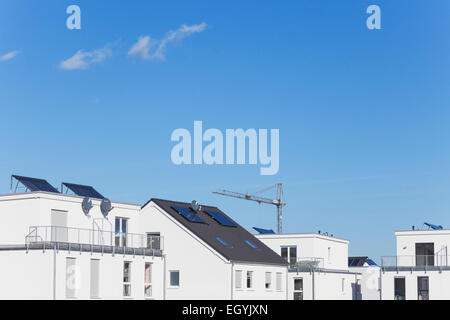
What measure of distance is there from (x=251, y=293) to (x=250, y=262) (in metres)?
1.77

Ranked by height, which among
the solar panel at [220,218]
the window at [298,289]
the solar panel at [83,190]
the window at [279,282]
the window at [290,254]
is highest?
the solar panel at [83,190]

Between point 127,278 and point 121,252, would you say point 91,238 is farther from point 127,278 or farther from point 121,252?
point 127,278

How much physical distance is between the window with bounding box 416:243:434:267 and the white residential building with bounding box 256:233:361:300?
580cm

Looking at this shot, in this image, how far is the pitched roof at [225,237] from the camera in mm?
41312

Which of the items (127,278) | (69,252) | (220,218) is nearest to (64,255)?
(69,252)

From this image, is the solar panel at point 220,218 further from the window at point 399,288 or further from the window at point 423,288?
the window at point 423,288

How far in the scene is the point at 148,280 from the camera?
3884 cm

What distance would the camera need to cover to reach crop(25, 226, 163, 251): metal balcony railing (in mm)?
33406

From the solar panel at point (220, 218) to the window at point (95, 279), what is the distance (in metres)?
13.1

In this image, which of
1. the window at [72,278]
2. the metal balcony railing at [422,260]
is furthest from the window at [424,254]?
the window at [72,278]

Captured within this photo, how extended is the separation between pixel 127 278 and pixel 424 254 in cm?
2487

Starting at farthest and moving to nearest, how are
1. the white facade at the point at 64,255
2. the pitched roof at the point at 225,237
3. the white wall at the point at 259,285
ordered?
the pitched roof at the point at 225,237
the white wall at the point at 259,285
the white facade at the point at 64,255
